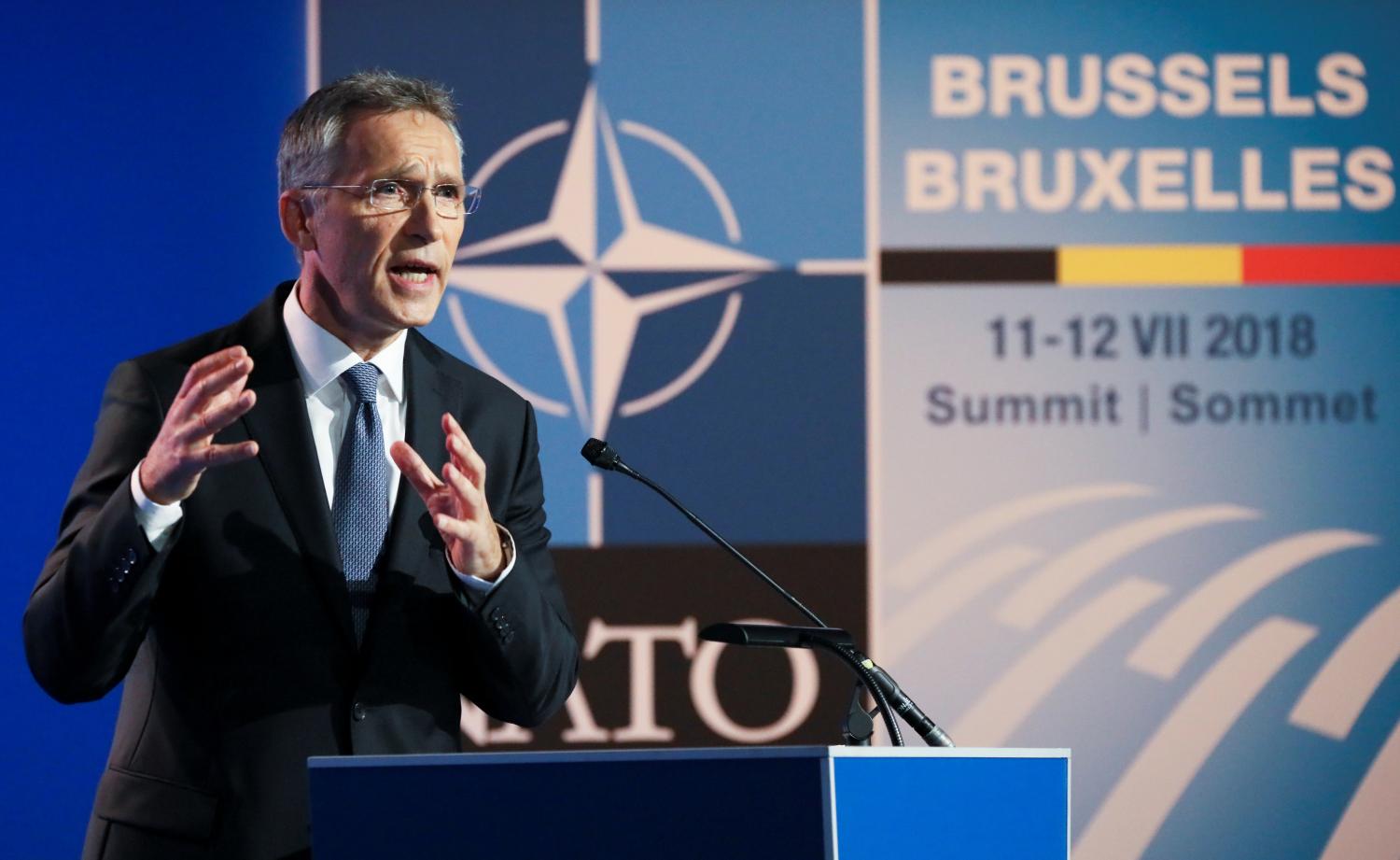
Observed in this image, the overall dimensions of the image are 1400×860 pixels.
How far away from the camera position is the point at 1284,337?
408 centimetres

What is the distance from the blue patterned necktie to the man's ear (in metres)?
0.20

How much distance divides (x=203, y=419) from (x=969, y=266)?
266 centimetres

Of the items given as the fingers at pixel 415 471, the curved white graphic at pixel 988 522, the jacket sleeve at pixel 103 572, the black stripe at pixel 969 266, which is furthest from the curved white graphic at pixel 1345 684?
the jacket sleeve at pixel 103 572

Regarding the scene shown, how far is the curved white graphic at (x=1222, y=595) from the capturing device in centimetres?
402

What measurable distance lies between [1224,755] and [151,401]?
2938 mm

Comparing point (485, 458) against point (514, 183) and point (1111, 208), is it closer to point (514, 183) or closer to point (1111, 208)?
point (514, 183)

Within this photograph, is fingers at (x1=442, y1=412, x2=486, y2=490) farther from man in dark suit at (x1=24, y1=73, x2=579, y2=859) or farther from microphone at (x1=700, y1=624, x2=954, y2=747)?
microphone at (x1=700, y1=624, x2=954, y2=747)

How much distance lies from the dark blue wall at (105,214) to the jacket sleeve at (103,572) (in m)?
2.08

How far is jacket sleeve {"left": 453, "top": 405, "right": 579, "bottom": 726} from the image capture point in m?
1.94

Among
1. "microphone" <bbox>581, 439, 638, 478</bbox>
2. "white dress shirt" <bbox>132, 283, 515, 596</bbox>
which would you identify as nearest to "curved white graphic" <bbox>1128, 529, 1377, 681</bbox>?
"microphone" <bbox>581, 439, 638, 478</bbox>

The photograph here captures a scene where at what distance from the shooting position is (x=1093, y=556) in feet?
Answer: 13.3

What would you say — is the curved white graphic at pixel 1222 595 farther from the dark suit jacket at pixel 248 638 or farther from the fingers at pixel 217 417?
the fingers at pixel 217 417

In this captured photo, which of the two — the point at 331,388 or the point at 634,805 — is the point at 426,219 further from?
the point at 634,805

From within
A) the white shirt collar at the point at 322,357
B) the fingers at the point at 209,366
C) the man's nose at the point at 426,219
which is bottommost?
the fingers at the point at 209,366
